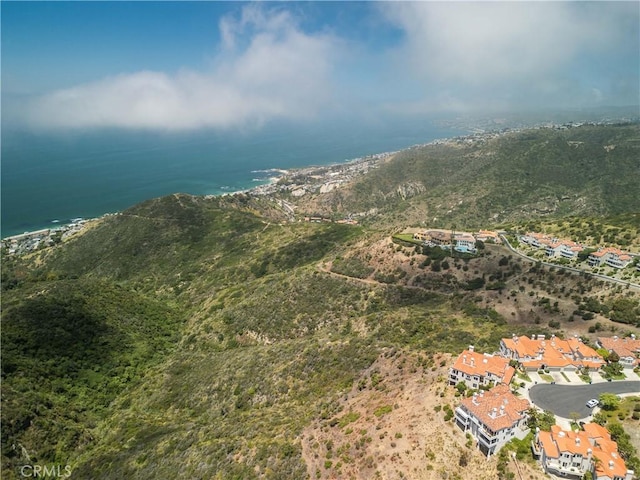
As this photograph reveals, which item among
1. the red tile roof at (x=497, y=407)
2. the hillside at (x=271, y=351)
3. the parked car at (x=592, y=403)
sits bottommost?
the hillside at (x=271, y=351)

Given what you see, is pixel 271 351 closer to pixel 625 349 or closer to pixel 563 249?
pixel 625 349

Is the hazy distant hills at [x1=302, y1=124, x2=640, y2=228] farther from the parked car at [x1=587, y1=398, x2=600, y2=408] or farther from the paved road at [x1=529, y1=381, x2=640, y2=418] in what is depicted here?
the parked car at [x1=587, y1=398, x2=600, y2=408]

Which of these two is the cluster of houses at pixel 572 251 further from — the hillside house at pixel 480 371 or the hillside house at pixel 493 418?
the hillside house at pixel 493 418

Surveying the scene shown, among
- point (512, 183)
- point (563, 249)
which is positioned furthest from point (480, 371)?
point (512, 183)

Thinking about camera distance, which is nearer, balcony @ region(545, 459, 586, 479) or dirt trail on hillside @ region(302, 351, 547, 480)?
balcony @ region(545, 459, 586, 479)

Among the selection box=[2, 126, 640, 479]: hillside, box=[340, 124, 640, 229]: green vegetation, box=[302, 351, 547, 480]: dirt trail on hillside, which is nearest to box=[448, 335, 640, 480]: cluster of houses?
box=[302, 351, 547, 480]: dirt trail on hillside

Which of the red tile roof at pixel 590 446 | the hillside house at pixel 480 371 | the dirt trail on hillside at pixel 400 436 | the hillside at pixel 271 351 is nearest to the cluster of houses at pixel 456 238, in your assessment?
the hillside at pixel 271 351

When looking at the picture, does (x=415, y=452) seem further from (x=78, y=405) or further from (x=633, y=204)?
(x=633, y=204)
